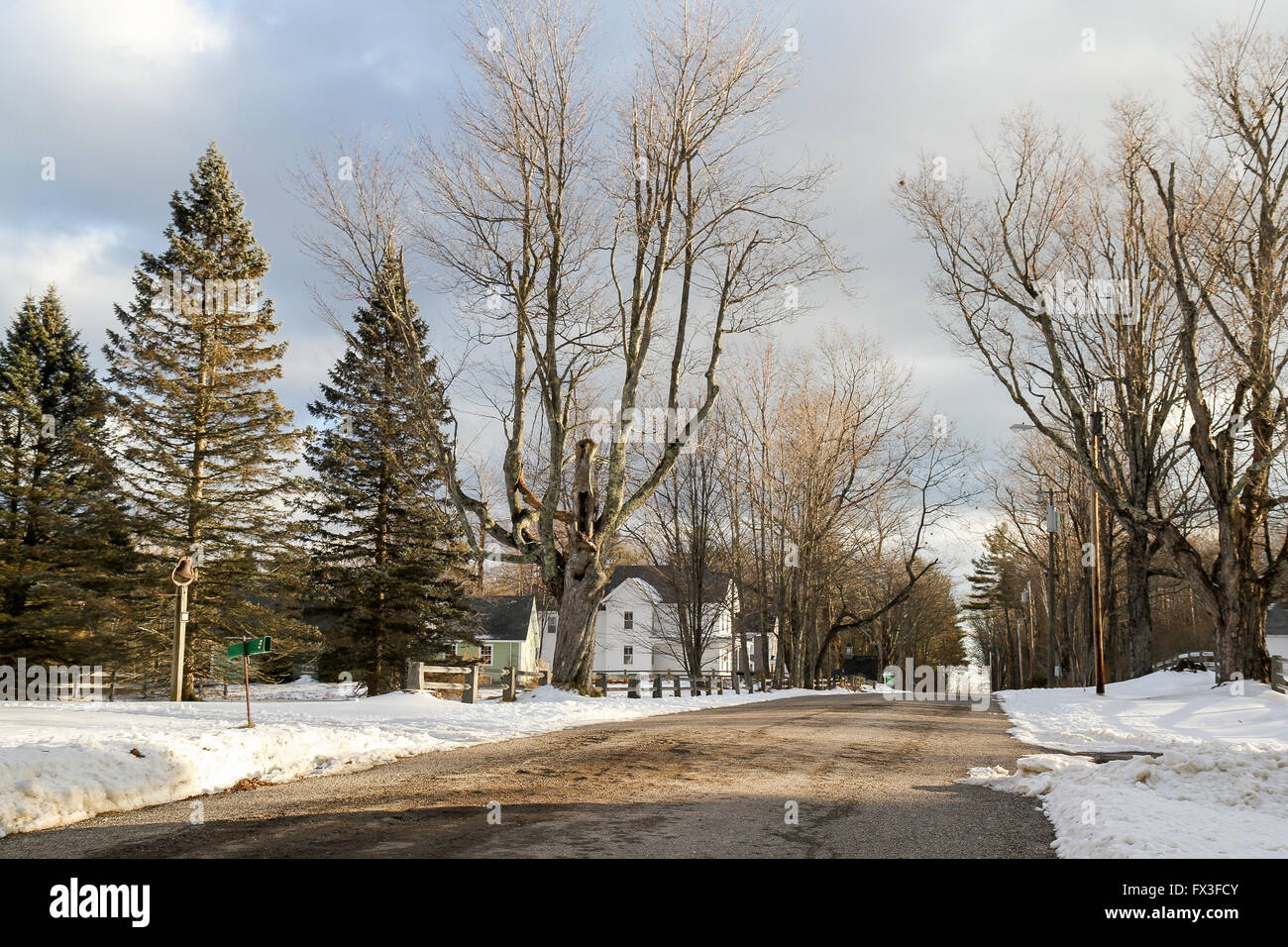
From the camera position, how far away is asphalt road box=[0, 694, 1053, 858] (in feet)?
17.9

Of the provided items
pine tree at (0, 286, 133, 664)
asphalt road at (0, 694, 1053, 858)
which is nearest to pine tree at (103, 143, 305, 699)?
pine tree at (0, 286, 133, 664)

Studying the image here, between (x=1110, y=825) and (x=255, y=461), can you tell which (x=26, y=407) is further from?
(x=1110, y=825)

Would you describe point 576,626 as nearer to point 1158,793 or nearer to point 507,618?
point 1158,793

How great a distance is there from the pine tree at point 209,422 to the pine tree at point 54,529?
4.15ft

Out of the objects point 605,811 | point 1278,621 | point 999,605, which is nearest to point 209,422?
point 605,811

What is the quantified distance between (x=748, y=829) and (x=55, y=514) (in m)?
31.7

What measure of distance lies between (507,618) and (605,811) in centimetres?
6063

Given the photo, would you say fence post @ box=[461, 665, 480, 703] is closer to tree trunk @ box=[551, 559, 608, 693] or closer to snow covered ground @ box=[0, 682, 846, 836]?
snow covered ground @ box=[0, 682, 846, 836]

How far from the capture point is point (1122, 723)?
16766 mm

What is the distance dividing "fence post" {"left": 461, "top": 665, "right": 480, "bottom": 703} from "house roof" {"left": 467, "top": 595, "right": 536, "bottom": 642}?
149 feet

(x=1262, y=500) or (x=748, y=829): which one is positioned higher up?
(x=1262, y=500)

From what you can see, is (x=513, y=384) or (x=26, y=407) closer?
(x=513, y=384)
